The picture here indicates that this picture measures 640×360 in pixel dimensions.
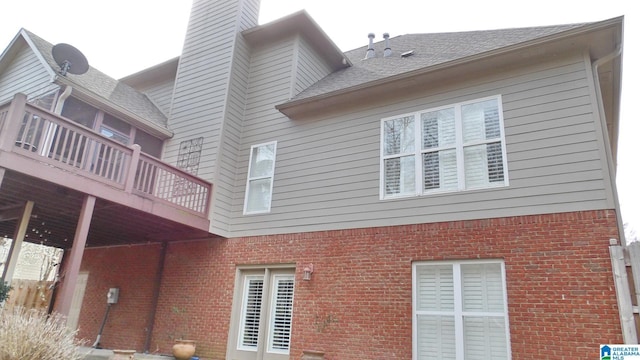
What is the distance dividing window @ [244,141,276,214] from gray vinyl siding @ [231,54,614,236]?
19 cm

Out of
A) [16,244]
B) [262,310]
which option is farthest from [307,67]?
[16,244]

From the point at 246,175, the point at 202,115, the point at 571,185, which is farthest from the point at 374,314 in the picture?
the point at 202,115

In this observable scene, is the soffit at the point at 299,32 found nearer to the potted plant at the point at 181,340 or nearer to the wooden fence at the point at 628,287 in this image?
the potted plant at the point at 181,340

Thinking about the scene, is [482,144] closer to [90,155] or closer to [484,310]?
[484,310]

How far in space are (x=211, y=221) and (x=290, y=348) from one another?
3054 mm

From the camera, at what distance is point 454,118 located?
7.18 metres

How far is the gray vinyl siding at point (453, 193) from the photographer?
19.7 feet

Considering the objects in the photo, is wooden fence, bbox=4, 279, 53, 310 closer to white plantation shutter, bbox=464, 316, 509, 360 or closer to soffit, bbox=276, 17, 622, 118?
soffit, bbox=276, 17, 622, 118

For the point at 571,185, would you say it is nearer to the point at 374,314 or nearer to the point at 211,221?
the point at 374,314

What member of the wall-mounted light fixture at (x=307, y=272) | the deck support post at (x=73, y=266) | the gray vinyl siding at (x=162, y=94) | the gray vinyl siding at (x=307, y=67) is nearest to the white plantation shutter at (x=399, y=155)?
the wall-mounted light fixture at (x=307, y=272)

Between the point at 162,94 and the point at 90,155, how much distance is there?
570 centimetres

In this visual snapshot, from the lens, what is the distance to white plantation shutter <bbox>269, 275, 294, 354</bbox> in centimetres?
779

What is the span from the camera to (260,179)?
9.16m

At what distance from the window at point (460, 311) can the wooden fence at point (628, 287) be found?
1.34 metres
